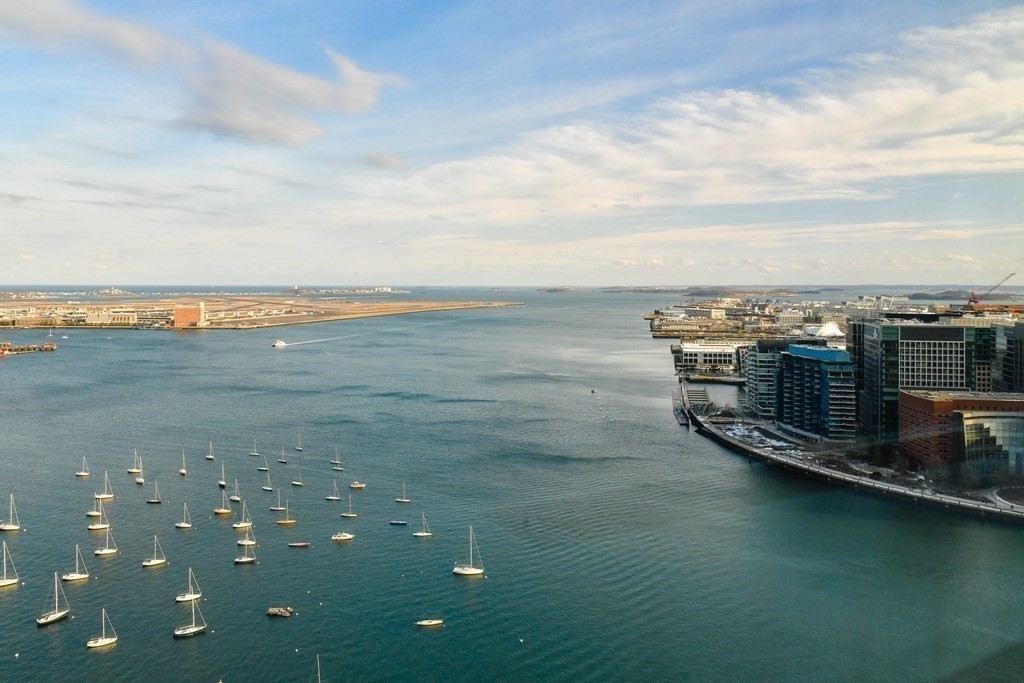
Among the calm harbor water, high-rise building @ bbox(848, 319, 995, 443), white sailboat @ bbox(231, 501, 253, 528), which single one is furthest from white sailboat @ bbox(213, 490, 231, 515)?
high-rise building @ bbox(848, 319, 995, 443)

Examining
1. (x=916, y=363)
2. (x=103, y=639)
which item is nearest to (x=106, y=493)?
(x=103, y=639)

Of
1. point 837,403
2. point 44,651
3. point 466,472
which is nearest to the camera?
point 44,651

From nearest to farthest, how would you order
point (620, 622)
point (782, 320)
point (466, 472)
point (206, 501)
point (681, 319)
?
point (620, 622) < point (206, 501) < point (466, 472) < point (782, 320) < point (681, 319)

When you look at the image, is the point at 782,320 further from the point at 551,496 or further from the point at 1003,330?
the point at 551,496

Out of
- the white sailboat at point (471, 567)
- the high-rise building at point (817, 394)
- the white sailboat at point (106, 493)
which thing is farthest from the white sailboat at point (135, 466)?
the high-rise building at point (817, 394)

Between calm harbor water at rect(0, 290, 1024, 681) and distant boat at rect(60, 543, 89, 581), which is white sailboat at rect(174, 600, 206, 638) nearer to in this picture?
calm harbor water at rect(0, 290, 1024, 681)

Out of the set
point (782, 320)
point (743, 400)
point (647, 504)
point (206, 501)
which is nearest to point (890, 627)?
point (647, 504)

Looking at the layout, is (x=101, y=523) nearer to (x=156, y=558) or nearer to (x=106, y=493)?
(x=106, y=493)
